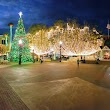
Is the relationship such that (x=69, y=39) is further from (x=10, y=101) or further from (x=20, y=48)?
(x=10, y=101)

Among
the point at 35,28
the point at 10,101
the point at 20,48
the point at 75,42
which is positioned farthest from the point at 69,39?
the point at 10,101

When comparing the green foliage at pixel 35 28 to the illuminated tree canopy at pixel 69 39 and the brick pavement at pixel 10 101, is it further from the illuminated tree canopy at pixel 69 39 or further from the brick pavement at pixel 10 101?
the brick pavement at pixel 10 101

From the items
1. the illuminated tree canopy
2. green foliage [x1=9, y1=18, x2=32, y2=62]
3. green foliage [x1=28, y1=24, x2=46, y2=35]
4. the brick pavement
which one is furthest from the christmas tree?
the brick pavement

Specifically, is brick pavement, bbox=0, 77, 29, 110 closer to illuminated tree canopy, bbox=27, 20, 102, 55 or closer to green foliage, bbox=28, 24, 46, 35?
illuminated tree canopy, bbox=27, 20, 102, 55

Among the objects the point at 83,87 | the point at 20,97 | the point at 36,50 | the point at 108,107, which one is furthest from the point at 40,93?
the point at 36,50

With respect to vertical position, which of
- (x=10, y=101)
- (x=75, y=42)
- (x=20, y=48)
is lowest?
(x=10, y=101)

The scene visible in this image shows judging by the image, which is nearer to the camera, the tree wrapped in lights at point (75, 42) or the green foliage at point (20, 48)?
the green foliage at point (20, 48)

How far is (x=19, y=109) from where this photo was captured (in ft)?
23.3

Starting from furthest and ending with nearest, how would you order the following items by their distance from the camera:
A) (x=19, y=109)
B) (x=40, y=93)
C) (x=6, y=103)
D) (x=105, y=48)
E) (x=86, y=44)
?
1. (x=105, y=48)
2. (x=86, y=44)
3. (x=40, y=93)
4. (x=6, y=103)
5. (x=19, y=109)

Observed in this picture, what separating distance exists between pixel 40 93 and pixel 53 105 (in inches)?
79.2

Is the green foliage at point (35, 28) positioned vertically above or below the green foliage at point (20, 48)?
above

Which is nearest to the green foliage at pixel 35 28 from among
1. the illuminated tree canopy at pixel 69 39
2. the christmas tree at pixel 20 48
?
the illuminated tree canopy at pixel 69 39

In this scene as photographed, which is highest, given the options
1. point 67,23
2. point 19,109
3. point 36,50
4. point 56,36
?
point 67,23

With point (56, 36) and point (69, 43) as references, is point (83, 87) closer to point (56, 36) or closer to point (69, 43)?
point (69, 43)
